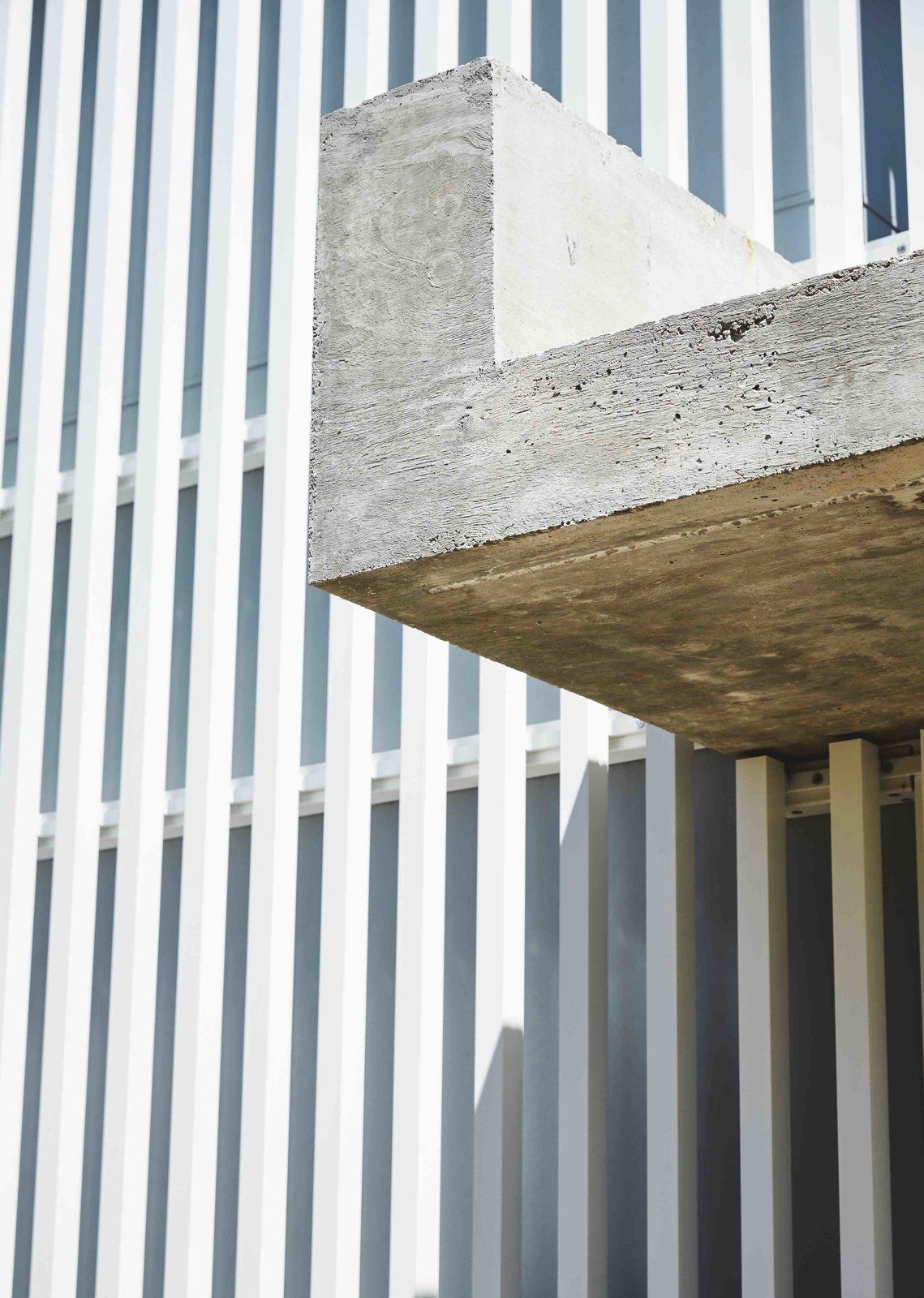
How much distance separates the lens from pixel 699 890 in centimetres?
695

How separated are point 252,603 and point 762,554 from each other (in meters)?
4.95

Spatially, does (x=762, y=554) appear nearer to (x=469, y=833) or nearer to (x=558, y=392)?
(x=558, y=392)

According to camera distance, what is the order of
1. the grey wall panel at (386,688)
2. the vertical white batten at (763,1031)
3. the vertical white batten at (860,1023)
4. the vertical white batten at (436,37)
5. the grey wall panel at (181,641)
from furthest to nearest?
1. the grey wall panel at (181,641)
2. the vertical white batten at (436,37)
3. the grey wall panel at (386,688)
4. the vertical white batten at (763,1031)
5. the vertical white batten at (860,1023)

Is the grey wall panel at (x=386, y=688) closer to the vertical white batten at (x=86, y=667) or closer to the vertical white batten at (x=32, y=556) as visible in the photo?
the vertical white batten at (x=86, y=667)

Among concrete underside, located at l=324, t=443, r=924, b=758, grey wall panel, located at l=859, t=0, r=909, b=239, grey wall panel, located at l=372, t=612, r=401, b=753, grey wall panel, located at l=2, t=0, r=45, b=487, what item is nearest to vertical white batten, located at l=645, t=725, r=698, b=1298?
concrete underside, located at l=324, t=443, r=924, b=758

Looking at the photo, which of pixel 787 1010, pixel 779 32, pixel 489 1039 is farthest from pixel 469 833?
pixel 779 32

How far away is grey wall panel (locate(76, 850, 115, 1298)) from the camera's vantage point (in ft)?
27.9

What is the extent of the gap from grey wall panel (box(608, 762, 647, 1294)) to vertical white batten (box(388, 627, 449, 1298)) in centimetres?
71

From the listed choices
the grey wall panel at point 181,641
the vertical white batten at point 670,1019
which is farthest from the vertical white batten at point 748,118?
the grey wall panel at point 181,641

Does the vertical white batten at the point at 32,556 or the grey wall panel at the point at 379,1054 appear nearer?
the grey wall panel at the point at 379,1054

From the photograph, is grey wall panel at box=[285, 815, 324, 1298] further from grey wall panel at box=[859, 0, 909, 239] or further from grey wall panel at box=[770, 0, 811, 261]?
grey wall panel at box=[859, 0, 909, 239]

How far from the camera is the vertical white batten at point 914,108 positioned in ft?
21.4

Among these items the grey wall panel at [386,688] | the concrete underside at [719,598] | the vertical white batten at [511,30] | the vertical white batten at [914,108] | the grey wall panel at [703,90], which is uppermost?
the vertical white batten at [511,30]

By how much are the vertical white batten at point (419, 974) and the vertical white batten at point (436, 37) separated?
2.60 meters
